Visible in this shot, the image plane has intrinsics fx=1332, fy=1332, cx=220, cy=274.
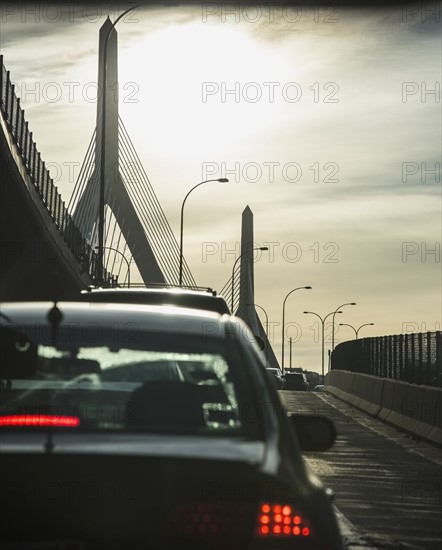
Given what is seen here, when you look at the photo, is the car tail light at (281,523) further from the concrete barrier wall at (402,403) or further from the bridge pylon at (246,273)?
the bridge pylon at (246,273)

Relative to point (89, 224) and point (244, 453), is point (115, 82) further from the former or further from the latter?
point (244, 453)

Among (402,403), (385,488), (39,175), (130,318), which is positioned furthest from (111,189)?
(130,318)

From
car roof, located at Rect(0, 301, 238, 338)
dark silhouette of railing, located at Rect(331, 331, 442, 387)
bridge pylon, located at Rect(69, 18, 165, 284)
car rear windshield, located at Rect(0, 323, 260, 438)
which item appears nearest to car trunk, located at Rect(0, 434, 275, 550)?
car rear windshield, located at Rect(0, 323, 260, 438)

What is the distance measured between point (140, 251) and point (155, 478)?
49312 millimetres

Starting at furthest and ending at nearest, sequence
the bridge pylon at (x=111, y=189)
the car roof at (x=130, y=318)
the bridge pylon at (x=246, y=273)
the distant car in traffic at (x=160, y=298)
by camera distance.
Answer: the bridge pylon at (x=246, y=273)
the bridge pylon at (x=111, y=189)
the distant car in traffic at (x=160, y=298)
the car roof at (x=130, y=318)

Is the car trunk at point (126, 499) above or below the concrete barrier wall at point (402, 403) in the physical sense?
above

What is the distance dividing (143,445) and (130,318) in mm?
1069

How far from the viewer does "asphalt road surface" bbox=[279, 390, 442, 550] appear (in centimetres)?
1084

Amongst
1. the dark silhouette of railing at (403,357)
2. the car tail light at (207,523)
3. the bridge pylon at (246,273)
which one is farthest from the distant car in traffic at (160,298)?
the bridge pylon at (246,273)

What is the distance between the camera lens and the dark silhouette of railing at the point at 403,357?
2902 centimetres

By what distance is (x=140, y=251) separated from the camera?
174 feet

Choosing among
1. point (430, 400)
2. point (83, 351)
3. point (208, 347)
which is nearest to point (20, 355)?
point (83, 351)

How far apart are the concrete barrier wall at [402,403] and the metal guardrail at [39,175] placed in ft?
20.5

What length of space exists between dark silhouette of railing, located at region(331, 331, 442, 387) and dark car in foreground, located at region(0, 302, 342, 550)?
2262cm
